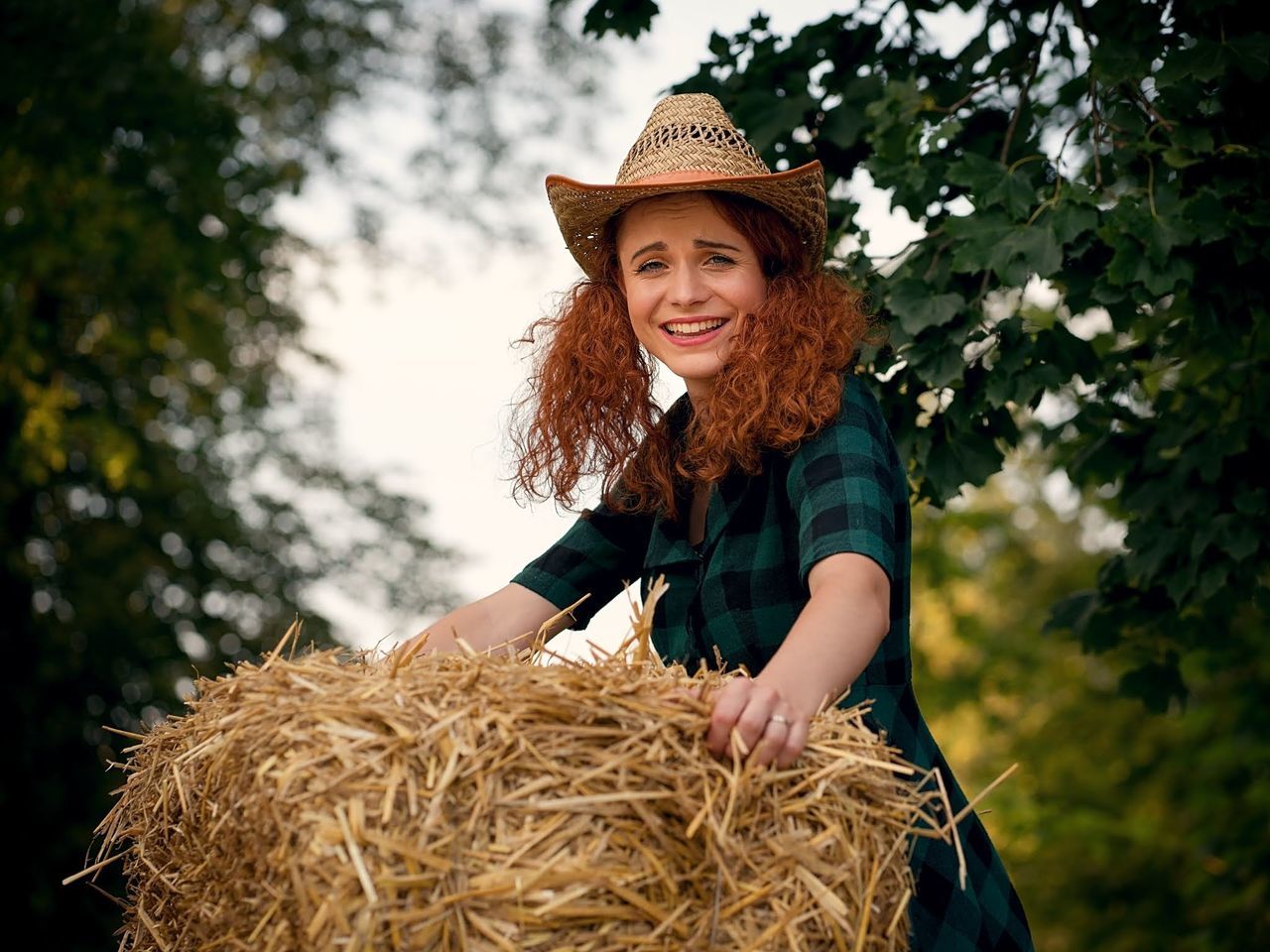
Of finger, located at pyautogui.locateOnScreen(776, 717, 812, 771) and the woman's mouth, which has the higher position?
the woman's mouth

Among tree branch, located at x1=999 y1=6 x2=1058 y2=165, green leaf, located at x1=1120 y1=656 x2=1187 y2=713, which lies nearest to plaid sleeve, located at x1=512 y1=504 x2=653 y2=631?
tree branch, located at x1=999 y1=6 x2=1058 y2=165

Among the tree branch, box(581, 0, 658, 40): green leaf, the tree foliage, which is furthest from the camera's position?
box(581, 0, 658, 40): green leaf

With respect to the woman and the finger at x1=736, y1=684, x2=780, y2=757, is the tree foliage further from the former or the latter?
the finger at x1=736, y1=684, x2=780, y2=757

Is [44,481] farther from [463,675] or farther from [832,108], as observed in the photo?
[463,675]

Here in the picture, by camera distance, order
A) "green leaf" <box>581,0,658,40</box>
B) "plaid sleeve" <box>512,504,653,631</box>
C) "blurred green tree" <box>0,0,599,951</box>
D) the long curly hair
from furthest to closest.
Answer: "blurred green tree" <box>0,0,599,951</box>, "green leaf" <box>581,0,658,40</box>, "plaid sleeve" <box>512,504,653,631</box>, the long curly hair

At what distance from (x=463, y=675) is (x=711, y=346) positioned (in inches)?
39.9

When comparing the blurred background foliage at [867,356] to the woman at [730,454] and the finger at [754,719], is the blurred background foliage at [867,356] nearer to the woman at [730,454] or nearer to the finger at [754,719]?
the woman at [730,454]

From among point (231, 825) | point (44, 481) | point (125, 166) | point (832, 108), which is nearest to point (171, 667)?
point (44, 481)

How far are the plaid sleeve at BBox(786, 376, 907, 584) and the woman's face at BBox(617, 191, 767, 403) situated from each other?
28cm

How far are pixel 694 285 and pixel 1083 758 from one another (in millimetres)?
12982

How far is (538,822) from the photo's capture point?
1.60 metres

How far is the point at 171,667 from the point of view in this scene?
8.90 metres

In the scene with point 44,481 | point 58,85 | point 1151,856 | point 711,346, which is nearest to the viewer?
point 711,346

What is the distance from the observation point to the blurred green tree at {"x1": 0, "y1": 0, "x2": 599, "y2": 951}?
6.20 meters
